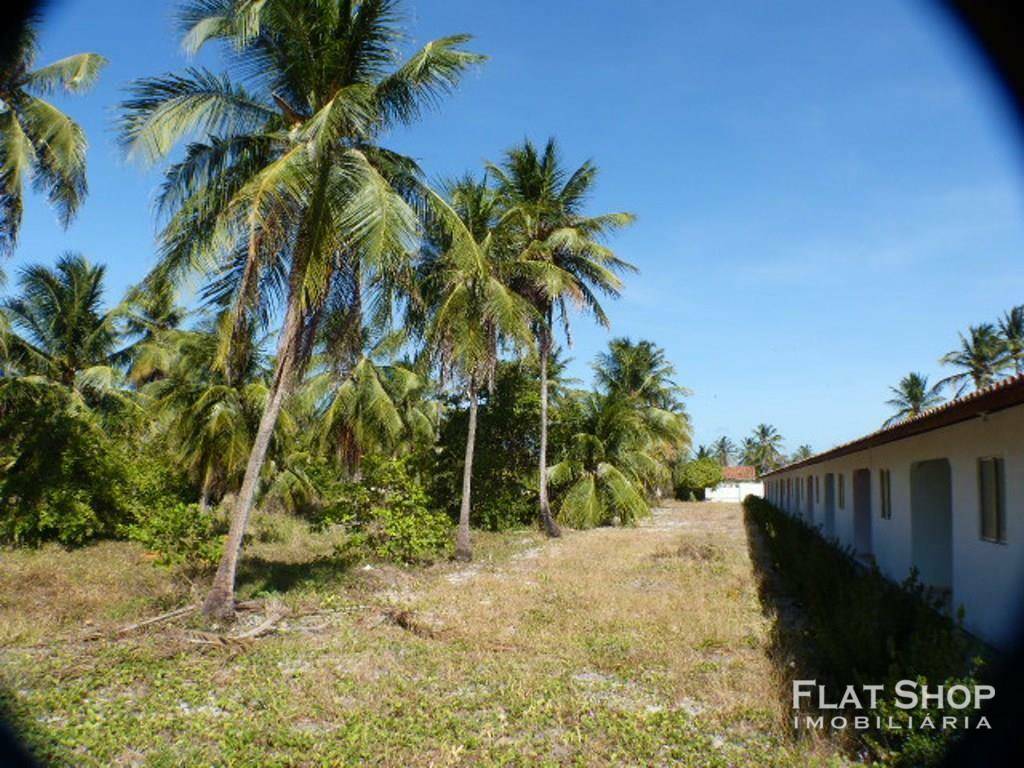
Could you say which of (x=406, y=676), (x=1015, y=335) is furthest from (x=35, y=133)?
(x=1015, y=335)

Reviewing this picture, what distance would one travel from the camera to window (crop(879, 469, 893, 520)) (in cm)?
1180

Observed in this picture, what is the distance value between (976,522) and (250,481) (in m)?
8.34

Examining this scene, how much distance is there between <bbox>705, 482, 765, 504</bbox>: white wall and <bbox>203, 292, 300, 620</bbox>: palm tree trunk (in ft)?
188

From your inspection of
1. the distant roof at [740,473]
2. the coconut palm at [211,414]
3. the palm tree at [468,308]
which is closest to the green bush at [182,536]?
the palm tree at [468,308]

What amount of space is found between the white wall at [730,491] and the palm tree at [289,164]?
57.0m

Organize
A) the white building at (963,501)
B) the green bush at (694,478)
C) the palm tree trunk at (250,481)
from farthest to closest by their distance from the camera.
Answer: the green bush at (694,478) < the palm tree trunk at (250,481) < the white building at (963,501)

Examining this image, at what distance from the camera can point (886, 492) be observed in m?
12.4

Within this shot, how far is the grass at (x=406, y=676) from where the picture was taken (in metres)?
4.88

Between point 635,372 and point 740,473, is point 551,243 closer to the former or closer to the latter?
point 635,372

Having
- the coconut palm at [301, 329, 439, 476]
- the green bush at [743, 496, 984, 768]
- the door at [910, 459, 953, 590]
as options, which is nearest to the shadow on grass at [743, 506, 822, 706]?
the green bush at [743, 496, 984, 768]

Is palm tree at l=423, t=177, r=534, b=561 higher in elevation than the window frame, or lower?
higher

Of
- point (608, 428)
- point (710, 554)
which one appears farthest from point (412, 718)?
point (608, 428)

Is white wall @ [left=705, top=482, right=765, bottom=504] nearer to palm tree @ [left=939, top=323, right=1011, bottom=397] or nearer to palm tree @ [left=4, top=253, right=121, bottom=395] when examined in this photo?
palm tree @ [left=939, top=323, right=1011, bottom=397]

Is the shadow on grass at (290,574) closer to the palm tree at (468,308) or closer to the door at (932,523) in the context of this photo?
the palm tree at (468,308)
